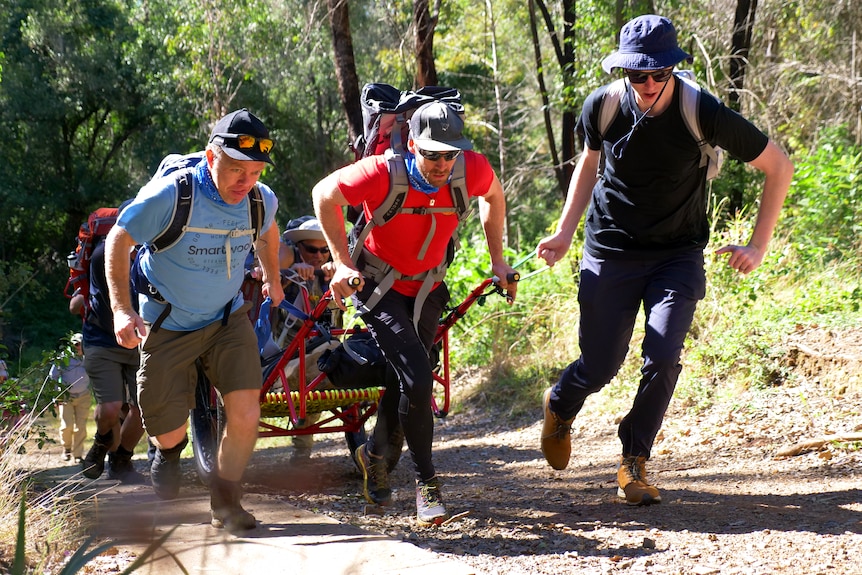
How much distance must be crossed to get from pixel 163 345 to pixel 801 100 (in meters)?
10.4

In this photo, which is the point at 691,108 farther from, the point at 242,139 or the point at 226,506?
the point at 226,506

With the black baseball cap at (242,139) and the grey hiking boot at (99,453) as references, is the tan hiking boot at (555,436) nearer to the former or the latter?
the black baseball cap at (242,139)

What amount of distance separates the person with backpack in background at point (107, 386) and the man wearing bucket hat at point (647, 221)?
11.4 feet

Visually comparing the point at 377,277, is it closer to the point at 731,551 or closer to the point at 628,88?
the point at 628,88

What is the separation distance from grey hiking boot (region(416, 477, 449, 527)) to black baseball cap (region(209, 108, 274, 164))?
1778 mm

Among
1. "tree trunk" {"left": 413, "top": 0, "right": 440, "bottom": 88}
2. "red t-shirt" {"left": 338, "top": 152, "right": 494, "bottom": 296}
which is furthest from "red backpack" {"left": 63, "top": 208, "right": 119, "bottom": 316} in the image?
"tree trunk" {"left": 413, "top": 0, "right": 440, "bottom": 88}

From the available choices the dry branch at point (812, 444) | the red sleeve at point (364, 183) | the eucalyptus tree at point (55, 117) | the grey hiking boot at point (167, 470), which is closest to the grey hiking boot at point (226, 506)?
the grey hiking boot at point (167, 470)

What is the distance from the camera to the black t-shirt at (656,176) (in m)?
4.57

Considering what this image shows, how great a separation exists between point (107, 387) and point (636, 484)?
3990mm

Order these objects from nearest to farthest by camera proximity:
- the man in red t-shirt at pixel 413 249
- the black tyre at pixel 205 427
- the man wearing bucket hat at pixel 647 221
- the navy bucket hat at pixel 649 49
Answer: the navy bucket hat at pixel 649 49 < the man wearing bucket hat at pixel 647 221 < the man in red t-shirt at pixel 413 249 < the black tyre at pixel 205 427

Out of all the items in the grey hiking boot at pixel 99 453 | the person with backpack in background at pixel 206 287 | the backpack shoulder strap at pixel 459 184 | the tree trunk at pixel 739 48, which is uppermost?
the tree trunk at pixel 739 48

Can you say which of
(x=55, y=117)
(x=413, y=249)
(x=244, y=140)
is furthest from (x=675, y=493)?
(x=55, y=117)

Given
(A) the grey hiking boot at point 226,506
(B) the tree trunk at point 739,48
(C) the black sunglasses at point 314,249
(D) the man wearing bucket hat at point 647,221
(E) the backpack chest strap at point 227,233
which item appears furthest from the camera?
(B) the tree trunk at point 739,48

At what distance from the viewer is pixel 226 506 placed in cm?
501
